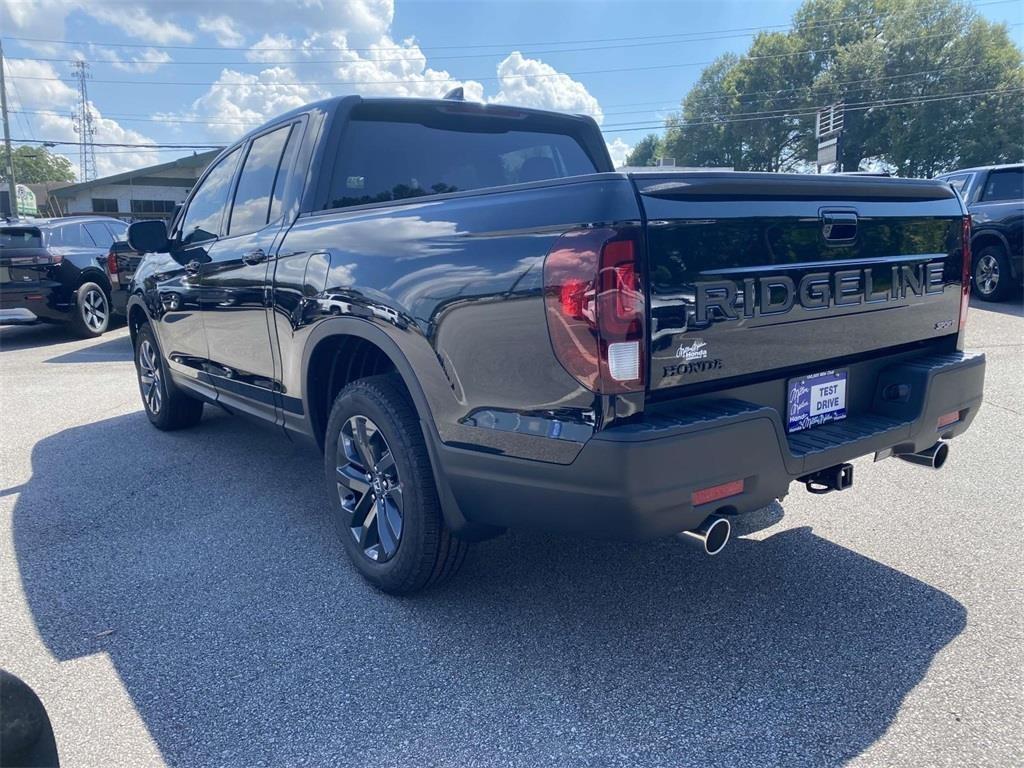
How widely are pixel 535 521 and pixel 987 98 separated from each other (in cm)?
5331

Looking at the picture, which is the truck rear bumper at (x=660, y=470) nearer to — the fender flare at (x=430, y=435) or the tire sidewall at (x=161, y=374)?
the fender flare at (x=430, y=435)

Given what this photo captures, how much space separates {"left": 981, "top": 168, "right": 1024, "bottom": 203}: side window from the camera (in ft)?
34.1

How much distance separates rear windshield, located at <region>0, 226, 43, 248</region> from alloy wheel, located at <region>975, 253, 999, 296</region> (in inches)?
505

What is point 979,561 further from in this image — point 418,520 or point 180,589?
point 180,589

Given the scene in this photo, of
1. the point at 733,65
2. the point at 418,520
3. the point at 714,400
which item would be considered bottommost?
the point at 418,520

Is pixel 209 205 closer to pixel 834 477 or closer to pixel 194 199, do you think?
pixel 194 199

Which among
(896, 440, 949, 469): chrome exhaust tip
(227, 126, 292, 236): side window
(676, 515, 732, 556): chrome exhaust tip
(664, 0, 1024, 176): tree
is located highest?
(664, 0, 1024, 176): tree

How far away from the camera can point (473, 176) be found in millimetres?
3961

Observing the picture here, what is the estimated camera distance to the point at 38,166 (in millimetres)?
95438

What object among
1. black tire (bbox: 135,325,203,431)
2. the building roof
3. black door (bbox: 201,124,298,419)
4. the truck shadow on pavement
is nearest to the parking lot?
the truck shadow on pavement

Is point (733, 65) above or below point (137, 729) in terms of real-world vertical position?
above

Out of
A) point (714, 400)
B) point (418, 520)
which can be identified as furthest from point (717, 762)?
point (418, 520)

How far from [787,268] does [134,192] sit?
38.2 metres

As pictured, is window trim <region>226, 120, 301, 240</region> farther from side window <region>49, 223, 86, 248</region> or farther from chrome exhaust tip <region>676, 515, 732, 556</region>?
side window <region>49, 223, 86, 248</region>
